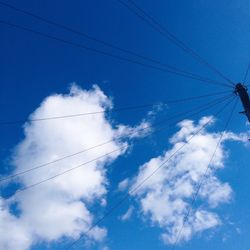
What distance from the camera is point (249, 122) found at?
10.2 metres

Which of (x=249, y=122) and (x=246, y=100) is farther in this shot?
(x=246, y=100)

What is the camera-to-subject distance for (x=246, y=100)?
36.6 ft

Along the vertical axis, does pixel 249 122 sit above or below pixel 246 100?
below

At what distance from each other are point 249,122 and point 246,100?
1.31m
